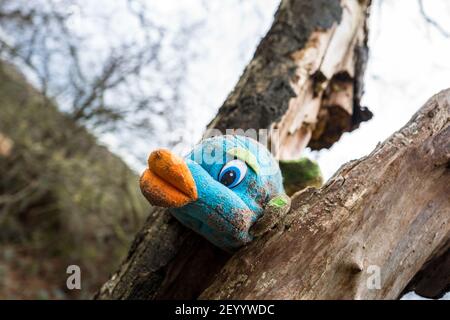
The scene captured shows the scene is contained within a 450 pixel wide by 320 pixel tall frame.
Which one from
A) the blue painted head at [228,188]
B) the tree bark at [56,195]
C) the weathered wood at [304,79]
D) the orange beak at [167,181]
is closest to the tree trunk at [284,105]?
the weathered wood at [304,79]

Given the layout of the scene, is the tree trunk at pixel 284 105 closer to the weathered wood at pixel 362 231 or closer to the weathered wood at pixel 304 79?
the weathered wood at pixel 304 79

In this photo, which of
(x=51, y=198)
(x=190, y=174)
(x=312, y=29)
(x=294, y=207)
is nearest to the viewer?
(x=190, y=174)

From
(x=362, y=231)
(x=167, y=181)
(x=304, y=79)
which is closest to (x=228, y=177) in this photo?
(x=167, y=181)

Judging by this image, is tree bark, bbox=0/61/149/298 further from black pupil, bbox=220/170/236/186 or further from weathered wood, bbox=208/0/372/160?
black pupil, bbox=220/170/236/186

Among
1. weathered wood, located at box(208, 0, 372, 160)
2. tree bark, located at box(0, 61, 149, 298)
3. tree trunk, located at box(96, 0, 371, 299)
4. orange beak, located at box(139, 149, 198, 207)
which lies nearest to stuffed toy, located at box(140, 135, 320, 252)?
orange beak, located at box(139, 149, 198, 207)

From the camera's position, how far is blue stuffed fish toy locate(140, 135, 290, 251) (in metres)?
0.85

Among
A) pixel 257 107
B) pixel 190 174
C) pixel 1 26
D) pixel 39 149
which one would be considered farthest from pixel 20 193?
pixel 190 174

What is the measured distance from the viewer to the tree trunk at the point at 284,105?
130 centimetres

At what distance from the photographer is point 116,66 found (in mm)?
3859

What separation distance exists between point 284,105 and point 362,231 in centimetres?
82

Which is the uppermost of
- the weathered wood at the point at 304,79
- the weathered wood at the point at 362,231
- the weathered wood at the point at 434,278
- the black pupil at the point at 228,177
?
the weathered wood at the point at 304,79
